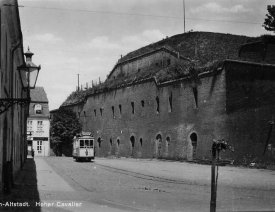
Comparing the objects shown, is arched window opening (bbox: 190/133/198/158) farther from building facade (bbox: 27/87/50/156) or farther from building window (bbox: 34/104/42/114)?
building window (bbox: 34/104/42/114)

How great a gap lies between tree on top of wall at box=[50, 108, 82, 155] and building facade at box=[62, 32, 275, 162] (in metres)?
2.38

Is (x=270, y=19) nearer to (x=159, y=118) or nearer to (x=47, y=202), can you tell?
(x=159, y=118)

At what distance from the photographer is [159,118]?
40.2 metres

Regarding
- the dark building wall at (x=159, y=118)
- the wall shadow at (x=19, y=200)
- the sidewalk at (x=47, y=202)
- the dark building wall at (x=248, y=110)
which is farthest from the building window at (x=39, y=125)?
the sidewalk at (x=47, y=202)

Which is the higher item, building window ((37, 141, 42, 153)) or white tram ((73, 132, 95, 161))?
white tram ((73, 132, 95, 161))

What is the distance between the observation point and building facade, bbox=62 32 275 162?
30875 millimetres

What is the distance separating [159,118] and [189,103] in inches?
217

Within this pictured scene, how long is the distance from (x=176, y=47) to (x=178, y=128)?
15356 millimetres

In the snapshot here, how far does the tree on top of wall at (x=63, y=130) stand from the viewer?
57.2 metres

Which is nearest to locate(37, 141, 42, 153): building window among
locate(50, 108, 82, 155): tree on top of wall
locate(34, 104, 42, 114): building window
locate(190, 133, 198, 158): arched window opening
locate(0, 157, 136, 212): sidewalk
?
locate(50, 108, 82, 155): tree on top of wall

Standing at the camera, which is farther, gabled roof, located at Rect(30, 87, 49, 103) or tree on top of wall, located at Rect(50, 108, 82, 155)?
gabled roof, located at Rect(30, 87, 49, 103)

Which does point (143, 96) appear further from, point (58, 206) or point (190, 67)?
point (58, 206)

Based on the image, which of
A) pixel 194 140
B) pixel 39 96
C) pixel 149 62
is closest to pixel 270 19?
pixel 194 140

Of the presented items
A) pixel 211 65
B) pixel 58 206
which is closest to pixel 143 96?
pixel 211 65
